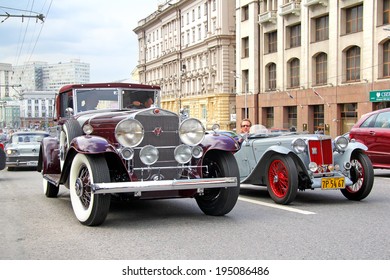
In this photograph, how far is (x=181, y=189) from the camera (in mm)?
6934

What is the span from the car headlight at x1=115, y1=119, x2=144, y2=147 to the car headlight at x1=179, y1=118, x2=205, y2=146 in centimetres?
61

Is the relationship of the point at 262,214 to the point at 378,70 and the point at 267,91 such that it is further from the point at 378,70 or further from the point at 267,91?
the point at 267,91

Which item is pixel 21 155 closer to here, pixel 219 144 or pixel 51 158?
pixel 51 158

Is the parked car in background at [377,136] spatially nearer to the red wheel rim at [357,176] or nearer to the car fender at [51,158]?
the red wheel rim at [357,176]

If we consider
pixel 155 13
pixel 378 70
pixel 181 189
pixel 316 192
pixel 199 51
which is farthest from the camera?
pixel 155 13

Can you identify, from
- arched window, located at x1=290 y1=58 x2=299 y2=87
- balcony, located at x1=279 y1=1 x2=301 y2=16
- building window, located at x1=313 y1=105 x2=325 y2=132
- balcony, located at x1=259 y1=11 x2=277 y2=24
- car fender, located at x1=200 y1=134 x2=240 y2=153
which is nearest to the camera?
car fender, located at x1=200 y1=134 x2=240 y2=153

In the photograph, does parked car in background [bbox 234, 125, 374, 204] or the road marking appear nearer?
the road marking

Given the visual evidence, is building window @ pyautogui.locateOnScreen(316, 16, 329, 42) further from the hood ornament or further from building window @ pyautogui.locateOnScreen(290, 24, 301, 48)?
the hood ornament

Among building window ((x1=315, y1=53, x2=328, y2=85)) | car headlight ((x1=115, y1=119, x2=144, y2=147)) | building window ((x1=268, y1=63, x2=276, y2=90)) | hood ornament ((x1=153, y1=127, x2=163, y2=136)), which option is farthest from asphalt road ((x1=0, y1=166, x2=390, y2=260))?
building window ((x1=268, y1=63, x2=276, y2=90))

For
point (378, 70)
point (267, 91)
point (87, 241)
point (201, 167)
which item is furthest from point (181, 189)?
point (267, 91)

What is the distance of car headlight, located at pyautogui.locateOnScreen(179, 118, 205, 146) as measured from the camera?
23.7 ft

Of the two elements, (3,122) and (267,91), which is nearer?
(267,91)

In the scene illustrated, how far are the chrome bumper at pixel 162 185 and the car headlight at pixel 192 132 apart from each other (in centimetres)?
57

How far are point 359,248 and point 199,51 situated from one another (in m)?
70.6
